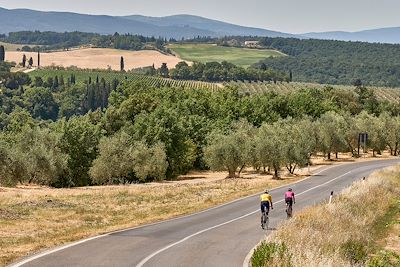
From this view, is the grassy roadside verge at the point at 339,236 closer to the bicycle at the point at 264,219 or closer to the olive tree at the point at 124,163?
the bicycle at the point at 264,219

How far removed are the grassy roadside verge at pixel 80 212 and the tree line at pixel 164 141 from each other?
15.8 m

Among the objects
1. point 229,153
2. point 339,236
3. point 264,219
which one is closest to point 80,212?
point 264,219

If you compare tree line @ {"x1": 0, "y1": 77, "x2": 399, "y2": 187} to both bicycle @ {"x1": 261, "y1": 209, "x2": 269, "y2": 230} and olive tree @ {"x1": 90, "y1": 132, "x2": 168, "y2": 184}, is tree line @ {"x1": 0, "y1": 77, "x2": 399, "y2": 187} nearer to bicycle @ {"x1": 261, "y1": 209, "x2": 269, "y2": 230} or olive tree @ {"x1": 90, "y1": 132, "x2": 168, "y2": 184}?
olive tree @ {"x1": 90, "y1": 132, "x2": 168, "y2": 184}

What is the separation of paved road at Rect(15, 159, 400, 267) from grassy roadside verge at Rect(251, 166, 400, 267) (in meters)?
1.87

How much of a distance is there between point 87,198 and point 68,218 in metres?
12.7

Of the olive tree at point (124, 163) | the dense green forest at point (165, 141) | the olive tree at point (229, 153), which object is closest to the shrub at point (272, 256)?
the dense green forest at point (165, 141)

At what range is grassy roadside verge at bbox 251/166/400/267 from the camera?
2009 cm

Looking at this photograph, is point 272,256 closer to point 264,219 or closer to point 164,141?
point 264,219

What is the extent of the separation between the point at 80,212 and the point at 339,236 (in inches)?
745

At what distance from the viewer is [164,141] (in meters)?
83.9

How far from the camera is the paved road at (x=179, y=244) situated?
2142 centimetres

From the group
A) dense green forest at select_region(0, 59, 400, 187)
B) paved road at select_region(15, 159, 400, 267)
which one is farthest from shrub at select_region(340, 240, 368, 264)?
dense green forest at select_region(0, 59, 400, 187)

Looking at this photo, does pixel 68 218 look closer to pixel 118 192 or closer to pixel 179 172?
pixel 118 192

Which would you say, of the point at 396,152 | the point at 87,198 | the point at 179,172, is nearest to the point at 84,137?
the point at 179,172
